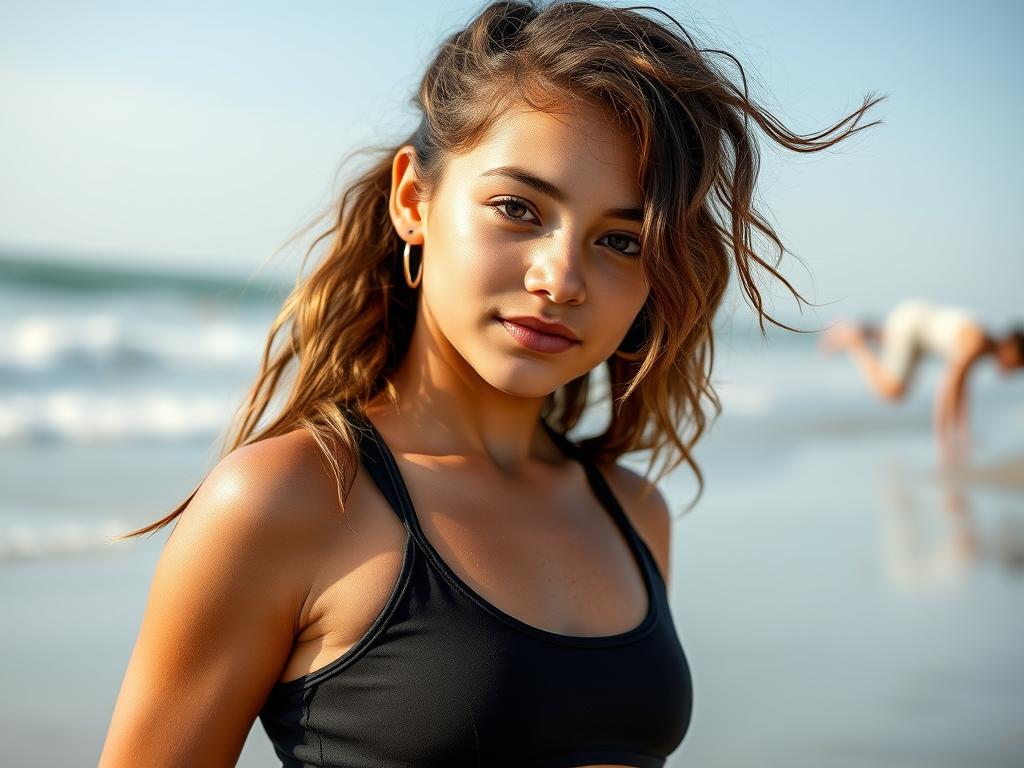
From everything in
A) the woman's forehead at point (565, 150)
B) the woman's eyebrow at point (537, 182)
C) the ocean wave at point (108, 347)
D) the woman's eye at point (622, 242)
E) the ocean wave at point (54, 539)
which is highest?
the ocean wave at point (108, 347)

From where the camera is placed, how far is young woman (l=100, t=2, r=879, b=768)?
1554mm

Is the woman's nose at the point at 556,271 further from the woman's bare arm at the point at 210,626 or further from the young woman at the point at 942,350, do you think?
the young woman at the point at 942,350

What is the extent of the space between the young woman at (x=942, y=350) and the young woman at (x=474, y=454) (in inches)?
292

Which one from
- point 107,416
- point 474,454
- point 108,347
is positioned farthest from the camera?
point 108,347

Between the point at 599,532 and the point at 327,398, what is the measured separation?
→ 590 mm

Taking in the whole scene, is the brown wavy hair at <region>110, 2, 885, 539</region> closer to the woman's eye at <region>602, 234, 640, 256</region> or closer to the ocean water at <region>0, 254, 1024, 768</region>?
the woman's eye at <region>602, 234, 640, 256</region>

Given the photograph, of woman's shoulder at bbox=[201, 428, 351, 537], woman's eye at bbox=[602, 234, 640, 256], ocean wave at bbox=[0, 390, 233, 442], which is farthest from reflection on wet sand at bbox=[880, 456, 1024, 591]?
ocean wave at bbox=[0, 390, 233, 442]

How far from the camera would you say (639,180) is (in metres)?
1.80

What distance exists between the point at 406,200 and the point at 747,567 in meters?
3.61

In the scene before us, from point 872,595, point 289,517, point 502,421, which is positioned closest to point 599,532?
point 502,421

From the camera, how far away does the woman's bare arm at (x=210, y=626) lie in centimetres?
151

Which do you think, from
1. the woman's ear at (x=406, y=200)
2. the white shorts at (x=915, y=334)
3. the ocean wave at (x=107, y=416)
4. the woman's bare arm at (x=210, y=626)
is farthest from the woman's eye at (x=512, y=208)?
the white shorts at (x=915, y=334)

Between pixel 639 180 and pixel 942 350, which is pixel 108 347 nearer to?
pixel 942 350

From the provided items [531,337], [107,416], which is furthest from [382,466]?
[107,416]
